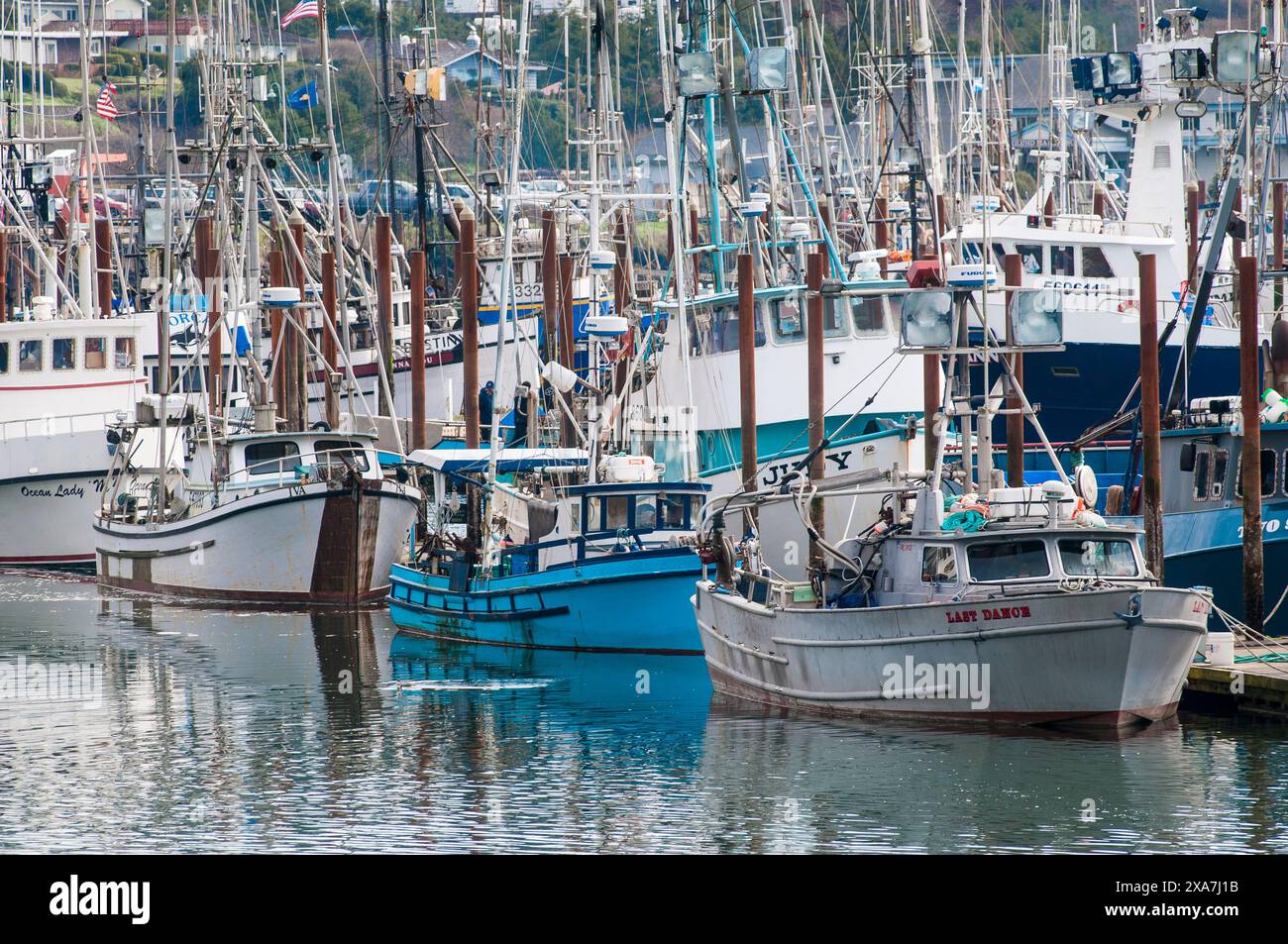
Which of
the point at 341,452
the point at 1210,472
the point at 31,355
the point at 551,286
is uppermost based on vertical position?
the point at 551,286

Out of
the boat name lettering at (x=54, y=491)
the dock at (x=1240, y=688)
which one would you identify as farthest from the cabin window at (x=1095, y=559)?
the boat name lettering at (x=54, y=491)

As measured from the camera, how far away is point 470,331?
123ft

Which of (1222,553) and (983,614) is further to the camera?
(1222,553)

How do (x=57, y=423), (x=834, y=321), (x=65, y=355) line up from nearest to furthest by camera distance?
(x=834, y=321) < (x=57, y=423) < (x=65, y=355)

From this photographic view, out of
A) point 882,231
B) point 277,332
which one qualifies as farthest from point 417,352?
point 882,231

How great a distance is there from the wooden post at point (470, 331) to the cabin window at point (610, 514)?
290 inches

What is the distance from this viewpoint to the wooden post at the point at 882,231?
125 feet

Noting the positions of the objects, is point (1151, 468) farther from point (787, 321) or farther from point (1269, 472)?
point (787, 321)

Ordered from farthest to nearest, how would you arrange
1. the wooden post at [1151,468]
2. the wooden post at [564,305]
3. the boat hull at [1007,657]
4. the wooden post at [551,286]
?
the wooden post at [564,305] → the wooden post at [551,286] → the wooden post at [1151,468] → the boat hull at [1007,657]

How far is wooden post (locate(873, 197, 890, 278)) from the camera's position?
125ft

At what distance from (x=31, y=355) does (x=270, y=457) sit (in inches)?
419

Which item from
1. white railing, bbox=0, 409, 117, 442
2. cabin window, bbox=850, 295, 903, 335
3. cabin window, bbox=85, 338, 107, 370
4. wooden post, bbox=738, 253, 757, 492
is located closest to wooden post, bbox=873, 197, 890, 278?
cabin window, bbox=850, 295, 903, 335

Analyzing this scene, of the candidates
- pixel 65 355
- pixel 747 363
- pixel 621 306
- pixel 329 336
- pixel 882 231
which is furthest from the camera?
pixel 882 231

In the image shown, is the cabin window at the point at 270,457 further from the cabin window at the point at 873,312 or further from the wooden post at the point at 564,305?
the cabin window at the point at 873,312
